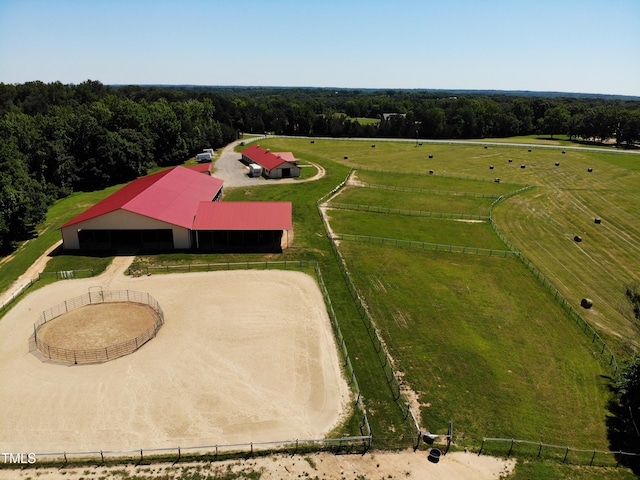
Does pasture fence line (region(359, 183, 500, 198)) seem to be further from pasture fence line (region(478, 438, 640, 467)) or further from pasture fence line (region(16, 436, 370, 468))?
pasture fence line (region(16, 436, 370, 468))

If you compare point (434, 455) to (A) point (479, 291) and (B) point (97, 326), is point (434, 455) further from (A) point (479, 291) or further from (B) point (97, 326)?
(B) point (97, 326)

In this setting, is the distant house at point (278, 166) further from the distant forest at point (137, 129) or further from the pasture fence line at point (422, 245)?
the pasture fence line at point (422, 245)

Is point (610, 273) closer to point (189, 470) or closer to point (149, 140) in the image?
point (189, 470)

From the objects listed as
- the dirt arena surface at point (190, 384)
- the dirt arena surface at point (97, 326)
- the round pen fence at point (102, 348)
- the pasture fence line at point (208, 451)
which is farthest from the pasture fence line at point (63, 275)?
the pasture fence line at point (208, 451)

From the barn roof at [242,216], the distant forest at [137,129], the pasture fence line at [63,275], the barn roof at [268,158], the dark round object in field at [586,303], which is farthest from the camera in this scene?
the barn roof at [268,158]

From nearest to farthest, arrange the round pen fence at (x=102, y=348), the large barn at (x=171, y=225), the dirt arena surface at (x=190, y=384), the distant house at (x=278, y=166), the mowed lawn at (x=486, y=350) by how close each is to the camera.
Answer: the dirt arena surface at (x=190, y=384)
the mowed lawn at (x=486, y=350)
the round pen fence at (x=102, y=348)
the large barn at (x=171, y=225)
the distant house at (x=278, y=166)

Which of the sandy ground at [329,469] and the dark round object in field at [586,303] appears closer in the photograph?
the sandy ground at [329,469]
